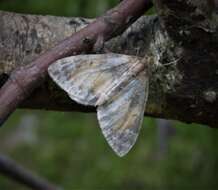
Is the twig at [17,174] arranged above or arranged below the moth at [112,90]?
below

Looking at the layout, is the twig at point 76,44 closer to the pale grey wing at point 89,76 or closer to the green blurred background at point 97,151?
the pale grey wing at point 89,76

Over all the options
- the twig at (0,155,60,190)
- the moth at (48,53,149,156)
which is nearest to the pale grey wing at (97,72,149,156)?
the moth at (48,53,149,156)

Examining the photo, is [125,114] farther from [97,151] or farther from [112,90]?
[97,151]

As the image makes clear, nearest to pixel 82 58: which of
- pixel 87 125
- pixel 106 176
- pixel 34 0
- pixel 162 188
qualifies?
pixel 34 0

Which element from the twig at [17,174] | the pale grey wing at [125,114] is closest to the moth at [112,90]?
the pale grey wing at [125,114]

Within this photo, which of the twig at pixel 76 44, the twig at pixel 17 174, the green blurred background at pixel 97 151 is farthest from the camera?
the green blurred background at pixel 97 151

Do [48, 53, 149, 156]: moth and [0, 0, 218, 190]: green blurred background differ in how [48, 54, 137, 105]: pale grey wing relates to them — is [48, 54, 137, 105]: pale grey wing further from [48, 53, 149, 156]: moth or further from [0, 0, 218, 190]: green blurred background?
[0, 0, 218, 190]: green blurred background
